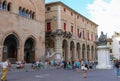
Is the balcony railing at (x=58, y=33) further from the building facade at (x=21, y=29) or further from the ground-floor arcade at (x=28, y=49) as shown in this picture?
the ground-floor arcade at (x=28, y=49)

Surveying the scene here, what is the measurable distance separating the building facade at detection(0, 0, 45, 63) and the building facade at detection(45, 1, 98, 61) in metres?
4.51

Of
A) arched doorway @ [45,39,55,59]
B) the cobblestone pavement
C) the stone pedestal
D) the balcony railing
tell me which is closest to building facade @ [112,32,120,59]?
the balcony railing

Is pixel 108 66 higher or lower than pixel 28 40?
lower

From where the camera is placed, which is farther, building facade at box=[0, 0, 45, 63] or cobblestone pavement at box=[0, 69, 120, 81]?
building facade at box=[0, 0, 45, 63]

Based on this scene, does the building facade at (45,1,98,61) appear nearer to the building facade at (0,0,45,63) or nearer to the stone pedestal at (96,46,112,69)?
the building facade at (0,0,45,63)

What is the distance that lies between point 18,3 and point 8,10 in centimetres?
194

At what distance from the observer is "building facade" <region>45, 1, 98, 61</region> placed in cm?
3831

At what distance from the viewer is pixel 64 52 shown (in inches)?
1663

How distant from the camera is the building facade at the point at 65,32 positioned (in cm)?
3831

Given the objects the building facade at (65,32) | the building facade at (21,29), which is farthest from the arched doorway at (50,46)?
the building facade at (21,29)

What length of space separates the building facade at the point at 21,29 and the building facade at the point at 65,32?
4510 mm

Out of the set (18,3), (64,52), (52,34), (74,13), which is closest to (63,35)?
(52,34)

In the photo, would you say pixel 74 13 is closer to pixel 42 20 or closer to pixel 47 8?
pixel 47 8

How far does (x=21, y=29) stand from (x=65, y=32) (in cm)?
1195
